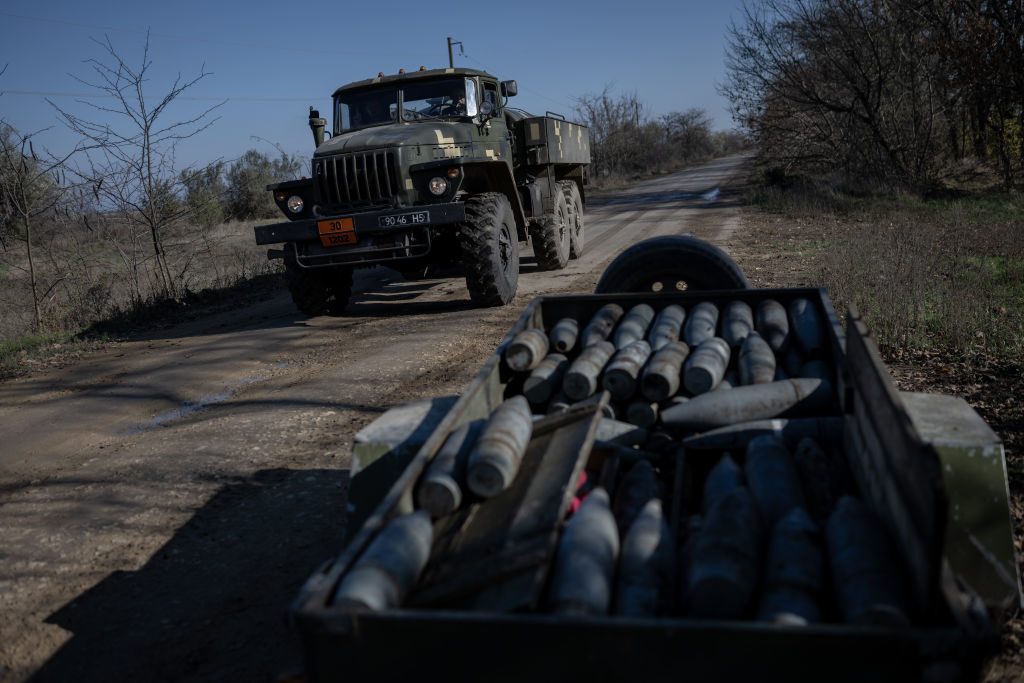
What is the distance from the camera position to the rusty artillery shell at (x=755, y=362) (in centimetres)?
361

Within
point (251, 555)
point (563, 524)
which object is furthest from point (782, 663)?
point (251, 555)

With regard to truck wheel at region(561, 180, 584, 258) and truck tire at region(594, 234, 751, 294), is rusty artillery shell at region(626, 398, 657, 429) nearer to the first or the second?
truck tire at region(594, 234, 751, 294)

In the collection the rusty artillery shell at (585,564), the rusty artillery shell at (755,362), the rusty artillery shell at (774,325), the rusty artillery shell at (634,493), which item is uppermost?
the rusty artillery shell at (774,325)

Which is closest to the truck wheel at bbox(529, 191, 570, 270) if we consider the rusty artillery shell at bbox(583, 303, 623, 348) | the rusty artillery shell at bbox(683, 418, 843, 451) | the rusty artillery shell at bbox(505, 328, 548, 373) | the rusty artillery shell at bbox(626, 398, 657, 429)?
the rusty artillery shell at bbox(583, 303, 623, 348)

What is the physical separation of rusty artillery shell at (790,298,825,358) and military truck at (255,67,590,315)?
15.6 feet

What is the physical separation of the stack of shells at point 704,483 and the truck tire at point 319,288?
217 inches

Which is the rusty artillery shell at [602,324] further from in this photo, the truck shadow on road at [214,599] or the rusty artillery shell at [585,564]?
the rusty artillery shell at [585,564]

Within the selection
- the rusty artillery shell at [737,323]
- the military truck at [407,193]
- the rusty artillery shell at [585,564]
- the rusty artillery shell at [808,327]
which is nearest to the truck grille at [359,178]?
the military truck at [407,193]

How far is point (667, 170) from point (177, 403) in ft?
158

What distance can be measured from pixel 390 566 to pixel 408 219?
6652mm

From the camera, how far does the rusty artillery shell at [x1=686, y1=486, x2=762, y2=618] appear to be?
72.2 inches

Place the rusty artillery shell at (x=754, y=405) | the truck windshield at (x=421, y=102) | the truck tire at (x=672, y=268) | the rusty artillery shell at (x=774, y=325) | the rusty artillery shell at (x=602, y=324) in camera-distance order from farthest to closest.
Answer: the truck windshield at (x=421, y=102) → the truck tire at (x=672, y=268) → the rusty artillery shell at (x=602, y=324) → the rusty artillery shell at (x=774, y=325) → the rusty artillery shell at (x=754, y=405)

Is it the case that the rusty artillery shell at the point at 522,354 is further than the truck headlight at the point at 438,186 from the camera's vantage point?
No

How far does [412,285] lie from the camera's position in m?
11.8
